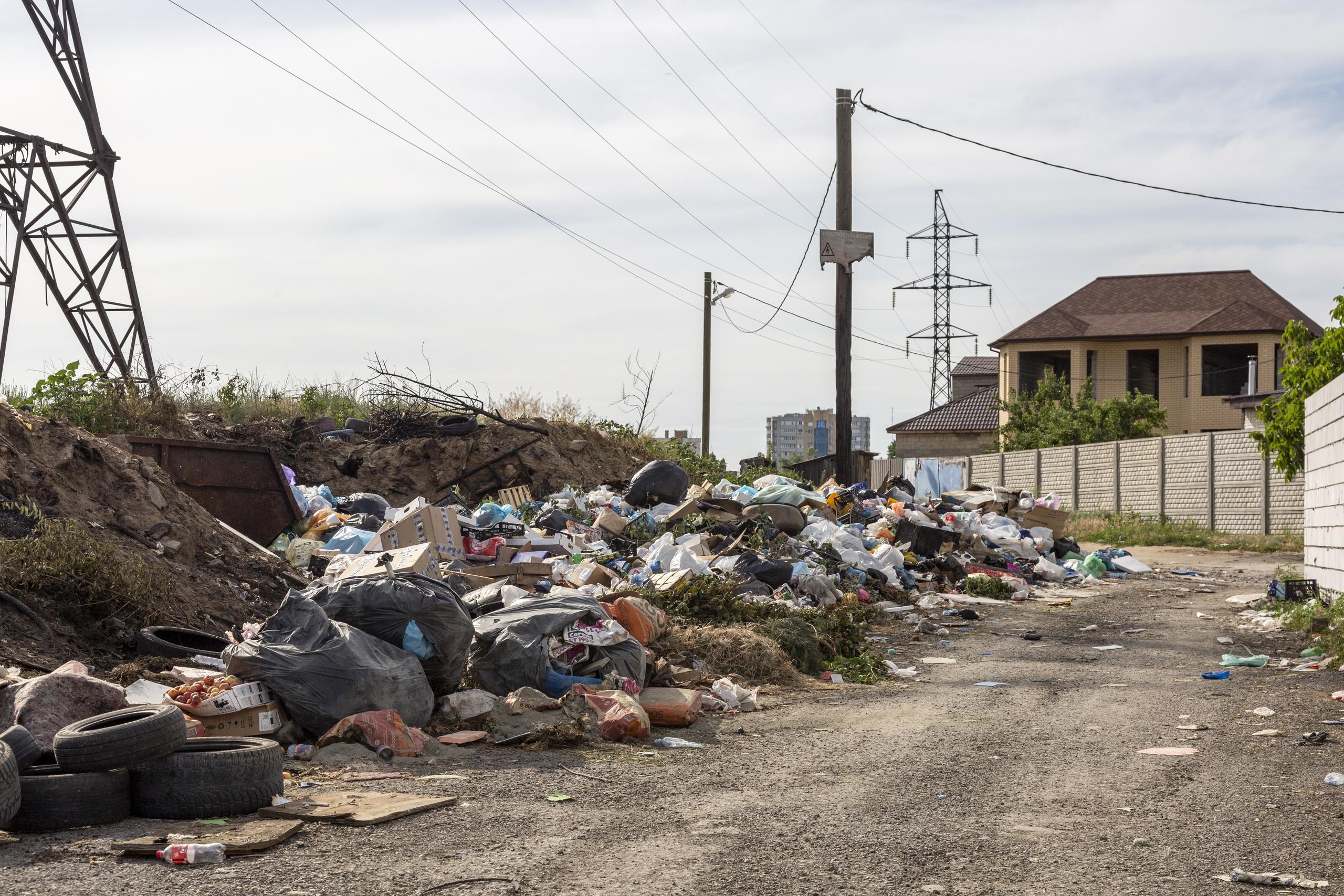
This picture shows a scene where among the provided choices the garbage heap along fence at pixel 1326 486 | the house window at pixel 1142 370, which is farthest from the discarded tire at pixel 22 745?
the house window at pixel 1142 370

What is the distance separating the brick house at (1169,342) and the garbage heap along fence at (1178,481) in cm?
1294

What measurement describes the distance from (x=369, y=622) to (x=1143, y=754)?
3.95m

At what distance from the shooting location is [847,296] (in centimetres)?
1620

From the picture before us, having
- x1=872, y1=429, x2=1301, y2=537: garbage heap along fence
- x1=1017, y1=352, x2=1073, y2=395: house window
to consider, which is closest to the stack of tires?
x1=872, y1=429, x2=1301, y2=537: garbage heap along fence

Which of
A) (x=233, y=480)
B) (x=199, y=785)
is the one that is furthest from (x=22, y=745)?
(x=233, y=480)

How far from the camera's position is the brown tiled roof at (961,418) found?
4466 cm

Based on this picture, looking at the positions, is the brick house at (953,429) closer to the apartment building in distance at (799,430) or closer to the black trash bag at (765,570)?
the apartment building in distance at (799,430)

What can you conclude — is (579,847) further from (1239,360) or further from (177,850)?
(1239,360)

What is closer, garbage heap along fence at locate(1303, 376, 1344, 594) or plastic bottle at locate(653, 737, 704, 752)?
plastic bottle at locate(653, 737, 704, 752)

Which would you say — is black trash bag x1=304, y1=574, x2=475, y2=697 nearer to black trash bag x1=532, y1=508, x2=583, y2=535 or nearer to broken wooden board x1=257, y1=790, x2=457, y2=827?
broken wooden board x1=257, y1=790, x2=457, y2=827

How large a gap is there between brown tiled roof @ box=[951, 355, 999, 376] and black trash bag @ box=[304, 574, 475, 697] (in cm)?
4924

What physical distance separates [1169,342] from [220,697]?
3834 centimetres

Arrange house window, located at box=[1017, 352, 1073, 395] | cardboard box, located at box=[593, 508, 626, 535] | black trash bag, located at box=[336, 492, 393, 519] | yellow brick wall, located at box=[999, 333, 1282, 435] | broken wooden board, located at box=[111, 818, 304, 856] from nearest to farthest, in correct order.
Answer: broken wooden board, located at box=[111, 818, 304, 856], black trash bag, located at box=[336, 492, 393, 519], cardboard box, located at box=[593, 508, 626, 535], yellow brick wall, located at box=[999, 333, 1282, 435], house window, located at box=[1017, 352, 1073, 395]

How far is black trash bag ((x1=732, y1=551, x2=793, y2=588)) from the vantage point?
10.7 m
